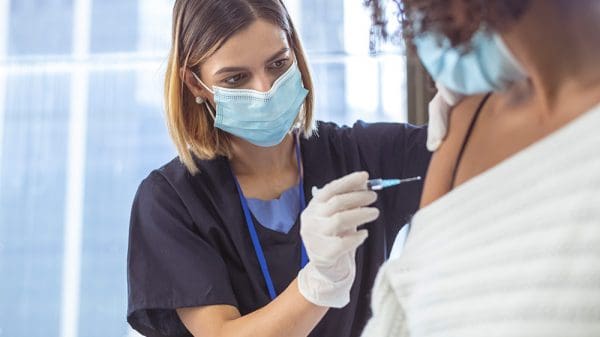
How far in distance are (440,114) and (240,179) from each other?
0.70 metres

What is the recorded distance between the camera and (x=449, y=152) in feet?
2.79

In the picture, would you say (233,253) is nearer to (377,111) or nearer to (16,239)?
(377,111)

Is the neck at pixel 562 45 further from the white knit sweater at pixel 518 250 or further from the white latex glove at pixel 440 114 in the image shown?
the white latex glove at pixel 440 114

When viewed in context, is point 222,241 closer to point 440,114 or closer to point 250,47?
point 250,47

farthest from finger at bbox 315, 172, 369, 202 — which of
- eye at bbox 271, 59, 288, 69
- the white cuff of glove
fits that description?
eye at bbox 271, 59, 288, 69

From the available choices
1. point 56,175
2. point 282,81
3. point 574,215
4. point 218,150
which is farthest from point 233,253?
point 56,175

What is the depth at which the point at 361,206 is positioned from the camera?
3.73 feet

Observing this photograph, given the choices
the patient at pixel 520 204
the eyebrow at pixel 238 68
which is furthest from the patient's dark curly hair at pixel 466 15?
the eyebrow at pixel 238 68

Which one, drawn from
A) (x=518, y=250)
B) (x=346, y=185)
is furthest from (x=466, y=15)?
(x=346, y=185)

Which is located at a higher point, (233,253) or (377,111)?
(377,111)

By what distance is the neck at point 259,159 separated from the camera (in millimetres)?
1521

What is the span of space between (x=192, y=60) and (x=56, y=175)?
4.34ft

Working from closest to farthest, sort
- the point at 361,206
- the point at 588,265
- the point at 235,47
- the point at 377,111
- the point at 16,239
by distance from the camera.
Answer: the point at 588,265, the point at 361,206, the point at 235,47, the point at 377,111, the point at 16,239

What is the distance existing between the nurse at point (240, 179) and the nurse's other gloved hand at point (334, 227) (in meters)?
0.14
